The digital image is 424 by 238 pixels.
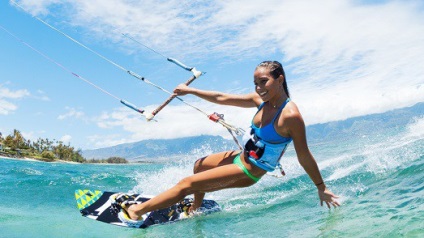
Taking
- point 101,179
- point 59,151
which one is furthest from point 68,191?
point 59,151

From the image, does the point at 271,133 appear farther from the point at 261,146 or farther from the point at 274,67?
the point at 274,67

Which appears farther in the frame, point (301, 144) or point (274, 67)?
point (274, 67)

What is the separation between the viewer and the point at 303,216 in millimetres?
6184

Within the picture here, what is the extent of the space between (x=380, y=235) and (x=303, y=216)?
204cm

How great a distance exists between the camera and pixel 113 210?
22.6 ft

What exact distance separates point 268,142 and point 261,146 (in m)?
0.12

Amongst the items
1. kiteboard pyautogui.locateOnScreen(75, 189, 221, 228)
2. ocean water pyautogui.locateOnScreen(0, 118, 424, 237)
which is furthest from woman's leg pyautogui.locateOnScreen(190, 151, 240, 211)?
kiteboard pyautogui.locateOnScreen(75, 189, 221, 228)

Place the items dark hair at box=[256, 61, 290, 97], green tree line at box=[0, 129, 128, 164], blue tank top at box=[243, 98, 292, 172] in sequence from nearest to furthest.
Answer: dark hair at box=[256, 61, 290, 97] < blue tank top at box=[243, 98, 292, 172] < green tree line at box=[0, 129, 128, 164]

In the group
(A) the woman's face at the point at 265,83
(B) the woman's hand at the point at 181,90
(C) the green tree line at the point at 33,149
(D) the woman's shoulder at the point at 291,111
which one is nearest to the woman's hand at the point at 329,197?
(D) the woman's shoulder at the point at 291,111

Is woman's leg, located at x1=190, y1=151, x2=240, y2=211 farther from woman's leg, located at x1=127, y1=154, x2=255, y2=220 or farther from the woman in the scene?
woman's leg, located at x1=127, y1=154, x2=255, y2=220

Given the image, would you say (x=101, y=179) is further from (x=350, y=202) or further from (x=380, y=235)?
(x=380, y=235)

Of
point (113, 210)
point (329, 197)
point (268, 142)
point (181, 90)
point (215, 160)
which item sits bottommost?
point (329, 197)

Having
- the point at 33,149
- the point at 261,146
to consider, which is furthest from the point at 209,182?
the point at 33,149

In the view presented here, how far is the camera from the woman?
458cm
